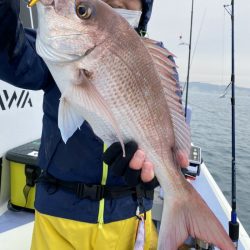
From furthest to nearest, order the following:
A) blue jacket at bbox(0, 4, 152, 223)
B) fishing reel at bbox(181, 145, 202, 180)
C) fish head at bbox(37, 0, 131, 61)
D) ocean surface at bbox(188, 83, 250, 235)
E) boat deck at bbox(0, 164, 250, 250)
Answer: ocean surface at bbox(188, 83, 250, 235) → fishing reel at bbox(181, 145, 202, 180) → boat deck at bbox(0, 164, 250, 250) → blue jacket at bbox(0, 4, 152, 223) → fish head at bbox(37, 0, 131, 61)

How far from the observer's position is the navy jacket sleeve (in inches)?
48.0

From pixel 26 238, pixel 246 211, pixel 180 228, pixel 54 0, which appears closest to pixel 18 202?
pixel 26 238

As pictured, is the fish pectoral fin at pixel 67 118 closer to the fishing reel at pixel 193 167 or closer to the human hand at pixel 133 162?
the human hand at pixel 133 162

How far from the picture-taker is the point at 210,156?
992cm

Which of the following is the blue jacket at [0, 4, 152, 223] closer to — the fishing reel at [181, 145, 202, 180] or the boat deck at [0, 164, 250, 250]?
the boat deck at [0, 164, 250, 250]

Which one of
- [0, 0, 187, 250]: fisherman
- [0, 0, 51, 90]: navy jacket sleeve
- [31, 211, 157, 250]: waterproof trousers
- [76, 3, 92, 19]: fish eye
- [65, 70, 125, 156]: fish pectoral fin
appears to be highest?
[76, 3, 92, 19]: fish eye

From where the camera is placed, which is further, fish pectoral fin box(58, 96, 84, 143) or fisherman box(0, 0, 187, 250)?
fisherman box(0, 0, 187, 250)

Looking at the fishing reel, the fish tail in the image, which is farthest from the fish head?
the fishing reel

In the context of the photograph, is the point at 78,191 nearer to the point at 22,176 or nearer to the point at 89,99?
the point at 89,99

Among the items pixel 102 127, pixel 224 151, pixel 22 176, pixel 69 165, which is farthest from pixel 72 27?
pixel 224 151

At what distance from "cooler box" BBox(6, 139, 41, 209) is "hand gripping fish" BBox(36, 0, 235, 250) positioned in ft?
5.61

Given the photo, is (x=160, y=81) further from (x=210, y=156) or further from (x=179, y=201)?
(x=210, y=156)

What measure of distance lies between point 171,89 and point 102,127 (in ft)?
1.10

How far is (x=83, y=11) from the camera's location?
1.17 metres
